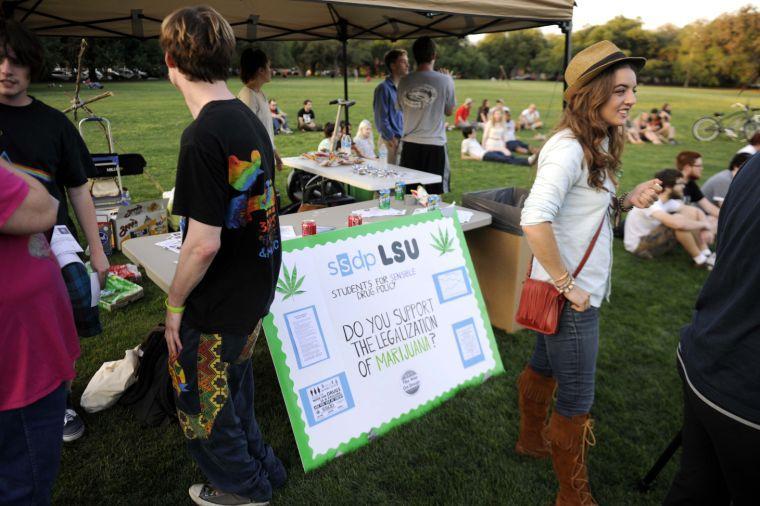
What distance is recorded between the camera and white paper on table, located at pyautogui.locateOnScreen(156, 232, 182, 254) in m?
2.78

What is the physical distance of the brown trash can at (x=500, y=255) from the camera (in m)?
3.49

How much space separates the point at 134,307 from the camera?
4.09 metres

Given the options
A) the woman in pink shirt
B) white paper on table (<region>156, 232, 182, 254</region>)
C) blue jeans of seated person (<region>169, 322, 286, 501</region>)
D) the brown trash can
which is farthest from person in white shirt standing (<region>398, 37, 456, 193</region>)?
the woman in pink shirt

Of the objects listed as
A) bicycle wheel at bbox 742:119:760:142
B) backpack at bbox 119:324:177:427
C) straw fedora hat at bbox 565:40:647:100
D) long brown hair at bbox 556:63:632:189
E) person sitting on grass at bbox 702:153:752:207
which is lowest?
backpack at bbox 119:324:177:427

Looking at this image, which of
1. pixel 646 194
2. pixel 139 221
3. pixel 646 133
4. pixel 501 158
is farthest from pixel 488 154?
pixel 646 194

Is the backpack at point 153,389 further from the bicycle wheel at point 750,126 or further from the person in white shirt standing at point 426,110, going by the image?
the bicycle wheel at point 750,126

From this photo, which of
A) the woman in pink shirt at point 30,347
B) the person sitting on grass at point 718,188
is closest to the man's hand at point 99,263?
the woman in pink shirt at point 30,347

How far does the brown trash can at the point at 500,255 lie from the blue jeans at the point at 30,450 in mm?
2795

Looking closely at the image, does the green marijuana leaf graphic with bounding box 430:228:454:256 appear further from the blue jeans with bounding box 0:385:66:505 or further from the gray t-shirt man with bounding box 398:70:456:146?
the gray t-shirt man with bounding box 398:70:456:146

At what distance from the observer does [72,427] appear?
2.55 meters

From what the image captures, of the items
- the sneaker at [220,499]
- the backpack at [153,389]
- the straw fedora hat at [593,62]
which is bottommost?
the sneaker at [220,499]

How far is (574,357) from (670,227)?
425 centimetres

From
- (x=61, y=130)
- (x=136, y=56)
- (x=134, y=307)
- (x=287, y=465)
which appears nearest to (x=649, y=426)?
(x=287, y=465)

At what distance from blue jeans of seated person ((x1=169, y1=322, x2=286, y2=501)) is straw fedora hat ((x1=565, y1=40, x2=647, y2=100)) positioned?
1504 mm
